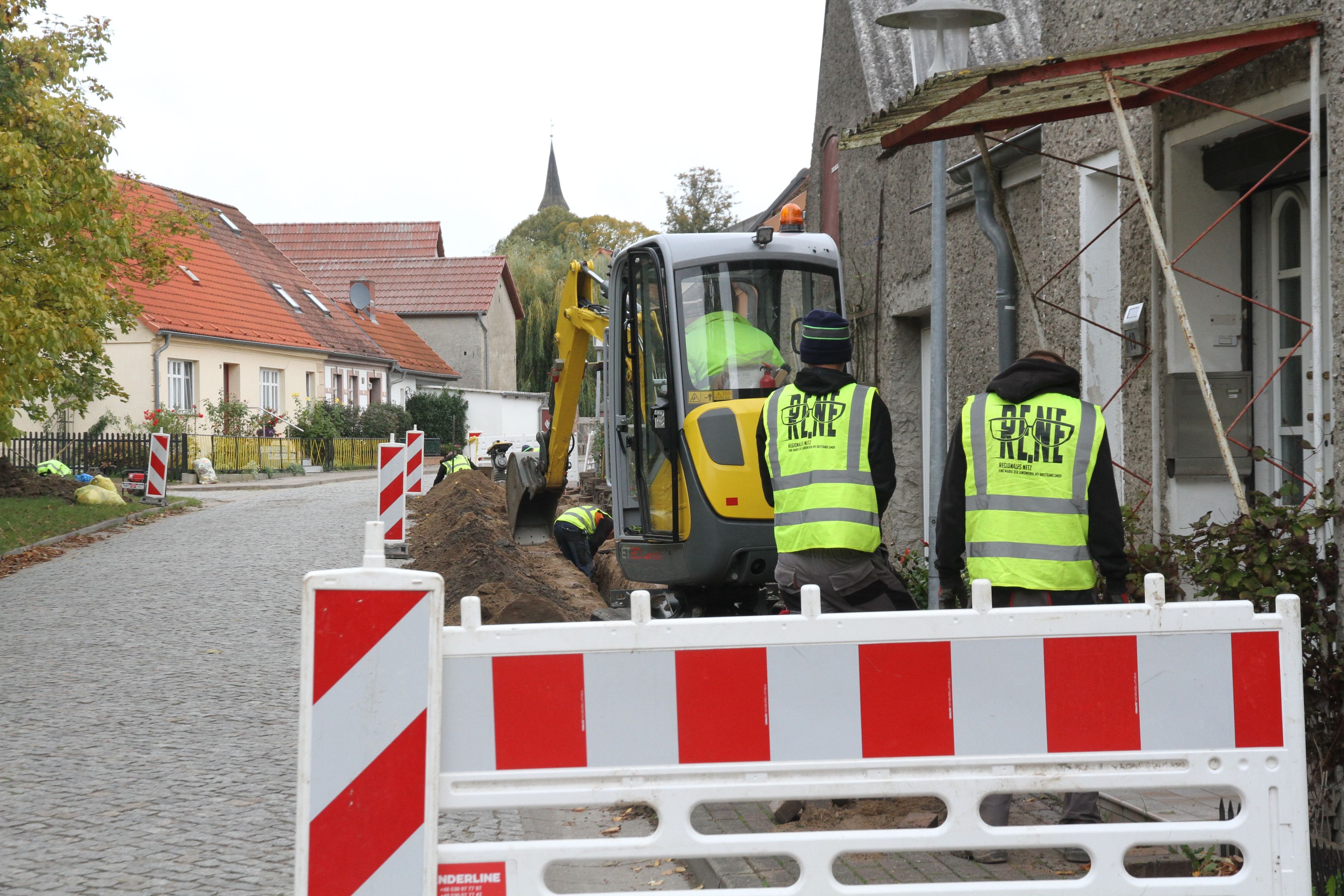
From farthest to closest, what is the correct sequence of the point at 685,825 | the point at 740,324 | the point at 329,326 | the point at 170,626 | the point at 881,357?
→ the point at 329,326, the point at 881,357, the point at 170,626, the point at 740,324, the point at 685,825

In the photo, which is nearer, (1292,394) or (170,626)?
(1292,394)

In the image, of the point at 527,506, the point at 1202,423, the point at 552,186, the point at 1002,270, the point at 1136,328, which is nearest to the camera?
the point at 1202,423

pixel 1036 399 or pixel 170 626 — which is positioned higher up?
pixel 1036 399

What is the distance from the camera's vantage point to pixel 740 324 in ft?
29.7

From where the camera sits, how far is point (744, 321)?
9070mm

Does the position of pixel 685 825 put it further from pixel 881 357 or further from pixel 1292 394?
pixel 881 357

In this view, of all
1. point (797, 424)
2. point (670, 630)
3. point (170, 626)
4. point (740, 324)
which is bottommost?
point (170, 626)

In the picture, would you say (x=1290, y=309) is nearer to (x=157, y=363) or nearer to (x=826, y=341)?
(x=826, y=341)

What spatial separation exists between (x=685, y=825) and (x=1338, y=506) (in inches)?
121

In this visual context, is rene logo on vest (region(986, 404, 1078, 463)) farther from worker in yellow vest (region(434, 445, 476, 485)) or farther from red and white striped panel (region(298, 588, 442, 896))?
worker in yellow vest (region(434, 445, 476, 485))

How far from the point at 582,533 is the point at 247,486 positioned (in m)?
19.7

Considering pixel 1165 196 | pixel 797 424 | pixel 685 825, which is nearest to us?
pixel 685 825

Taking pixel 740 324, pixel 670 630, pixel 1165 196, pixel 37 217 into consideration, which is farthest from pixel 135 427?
pixel 670 630

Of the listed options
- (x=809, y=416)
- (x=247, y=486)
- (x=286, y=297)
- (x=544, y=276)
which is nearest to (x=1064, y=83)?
(x=809, y=416)
